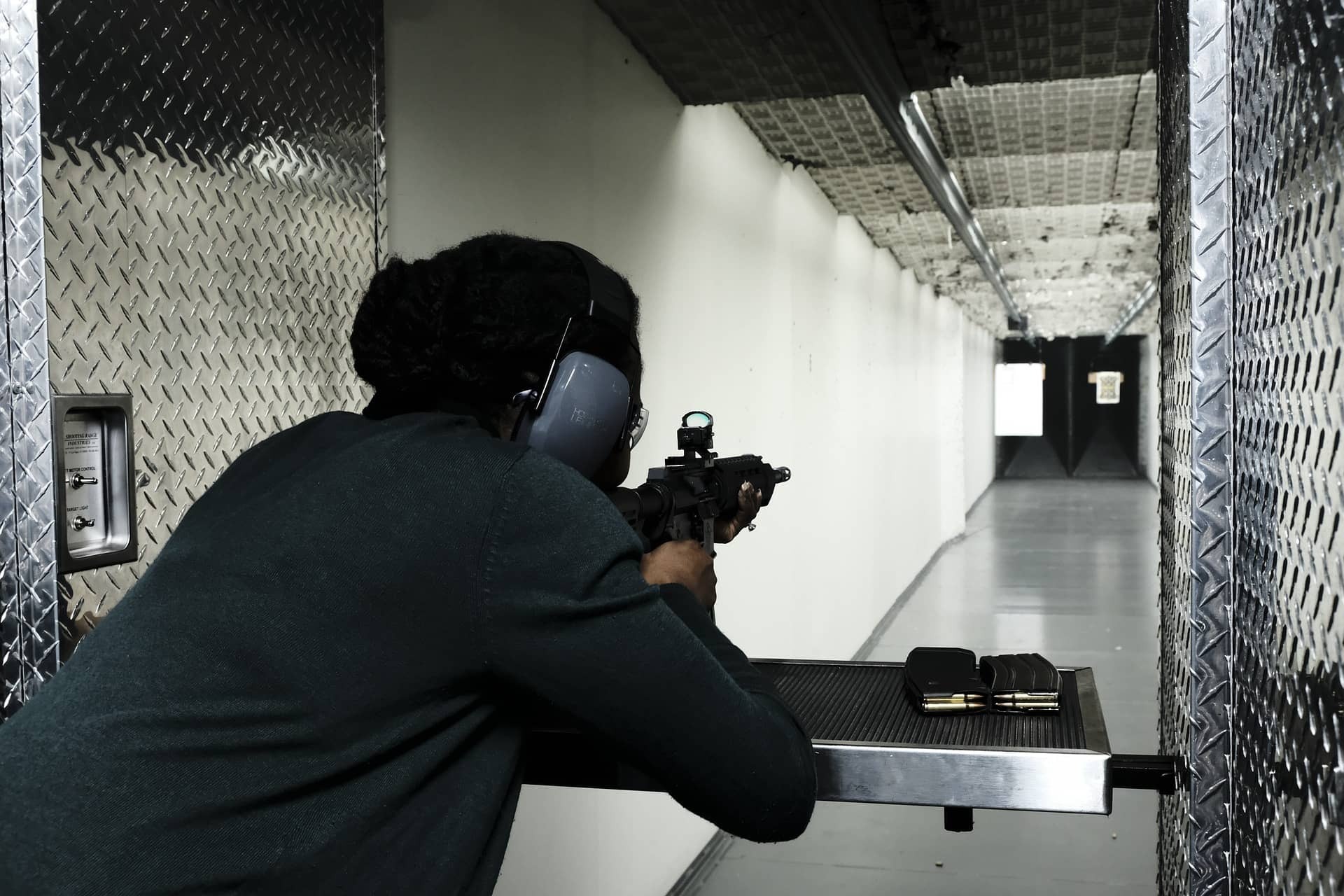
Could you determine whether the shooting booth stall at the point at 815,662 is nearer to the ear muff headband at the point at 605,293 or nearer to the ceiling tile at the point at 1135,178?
the ear muff headband at the point at 605,293

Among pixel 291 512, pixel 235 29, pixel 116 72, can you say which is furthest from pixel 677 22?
pixel 291 512

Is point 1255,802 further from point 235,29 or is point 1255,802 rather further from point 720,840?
point 720,840

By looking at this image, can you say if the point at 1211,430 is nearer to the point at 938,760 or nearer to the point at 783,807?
the point at 938,760

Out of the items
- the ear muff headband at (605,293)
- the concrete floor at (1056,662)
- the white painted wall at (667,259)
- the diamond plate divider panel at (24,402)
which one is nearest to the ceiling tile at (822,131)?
the white painted wall at (667,259)

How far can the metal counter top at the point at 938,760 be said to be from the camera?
3.55ft

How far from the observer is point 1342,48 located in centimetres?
70

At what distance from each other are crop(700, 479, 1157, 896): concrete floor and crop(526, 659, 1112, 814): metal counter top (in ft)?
6.84

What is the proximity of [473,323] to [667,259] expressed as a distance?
1.87 metres

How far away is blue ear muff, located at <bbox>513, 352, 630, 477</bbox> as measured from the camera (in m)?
1.05

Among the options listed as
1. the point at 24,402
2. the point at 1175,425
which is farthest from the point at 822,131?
the point at 24,402

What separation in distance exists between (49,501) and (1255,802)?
119 cm

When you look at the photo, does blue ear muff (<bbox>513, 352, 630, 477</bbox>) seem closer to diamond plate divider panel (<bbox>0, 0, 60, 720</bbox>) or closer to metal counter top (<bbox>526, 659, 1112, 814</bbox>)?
metal counter top (<bbox>526, 659, 1112, 814</bbox>)

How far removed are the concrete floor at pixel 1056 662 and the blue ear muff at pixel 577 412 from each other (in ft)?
7.84

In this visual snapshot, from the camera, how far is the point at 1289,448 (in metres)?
0.84
